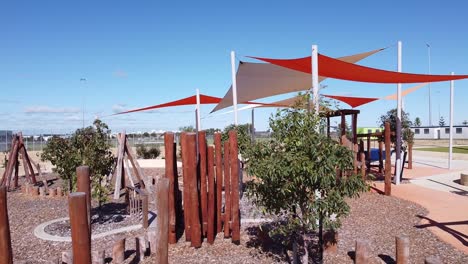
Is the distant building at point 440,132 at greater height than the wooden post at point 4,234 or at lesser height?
lesser

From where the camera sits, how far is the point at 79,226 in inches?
107

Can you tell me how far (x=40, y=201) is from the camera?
33.9 ft

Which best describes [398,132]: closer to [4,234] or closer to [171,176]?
[171,176]

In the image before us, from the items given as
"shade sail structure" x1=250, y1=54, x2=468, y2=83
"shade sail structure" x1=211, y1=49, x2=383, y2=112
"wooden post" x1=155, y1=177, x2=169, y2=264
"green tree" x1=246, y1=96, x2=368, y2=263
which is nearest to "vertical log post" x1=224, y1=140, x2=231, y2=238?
"green tree" x1=246, y1=96, x2=368, y2=263

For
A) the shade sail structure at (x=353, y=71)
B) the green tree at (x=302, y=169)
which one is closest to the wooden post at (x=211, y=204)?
the green tree at (x=302, y=169)

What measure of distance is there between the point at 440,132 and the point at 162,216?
56.8 m

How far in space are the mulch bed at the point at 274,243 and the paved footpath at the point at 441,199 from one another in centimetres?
23

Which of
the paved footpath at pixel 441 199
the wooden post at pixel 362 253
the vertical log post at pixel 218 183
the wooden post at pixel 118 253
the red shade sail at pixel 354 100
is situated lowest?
the paved footpath at pixel 441 199

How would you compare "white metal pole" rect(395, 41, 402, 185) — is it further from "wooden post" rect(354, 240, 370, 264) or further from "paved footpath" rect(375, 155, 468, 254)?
"wooden post" rect(354, 240, 370, 264)

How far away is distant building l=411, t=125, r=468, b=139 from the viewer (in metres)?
49.0

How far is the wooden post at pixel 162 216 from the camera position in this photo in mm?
3566

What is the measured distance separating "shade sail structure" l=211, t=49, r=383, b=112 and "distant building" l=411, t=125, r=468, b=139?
4404cm

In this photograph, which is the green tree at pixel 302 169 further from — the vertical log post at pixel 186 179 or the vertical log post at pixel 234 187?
the vertical log post at pixel 186 179

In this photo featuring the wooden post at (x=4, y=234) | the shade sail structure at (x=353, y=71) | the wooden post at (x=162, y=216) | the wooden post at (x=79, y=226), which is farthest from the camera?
the shade sail structure at (x=353, y=71)
